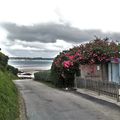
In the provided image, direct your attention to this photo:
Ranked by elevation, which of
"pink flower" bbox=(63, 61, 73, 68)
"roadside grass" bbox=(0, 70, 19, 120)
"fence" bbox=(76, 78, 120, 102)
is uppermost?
"pink flower" bbox=(63, 61, 73, 68)

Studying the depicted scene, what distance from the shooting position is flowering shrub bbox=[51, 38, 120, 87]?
1260 inches

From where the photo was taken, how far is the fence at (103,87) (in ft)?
65.7

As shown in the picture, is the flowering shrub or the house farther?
the house

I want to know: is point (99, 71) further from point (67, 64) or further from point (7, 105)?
point (7, 105)

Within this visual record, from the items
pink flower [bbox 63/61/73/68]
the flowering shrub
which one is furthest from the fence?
pink flower [bbox 63/61/73/68]

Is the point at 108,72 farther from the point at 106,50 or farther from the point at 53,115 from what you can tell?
the point at 53,115

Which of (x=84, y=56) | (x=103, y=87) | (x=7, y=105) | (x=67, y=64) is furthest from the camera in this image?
(x=67, y=64)

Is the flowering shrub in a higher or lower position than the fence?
higher

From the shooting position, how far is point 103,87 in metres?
22.5

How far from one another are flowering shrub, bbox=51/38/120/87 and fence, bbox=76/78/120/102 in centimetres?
366

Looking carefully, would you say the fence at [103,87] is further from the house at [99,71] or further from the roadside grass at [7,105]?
the roadside grass at [7,105]

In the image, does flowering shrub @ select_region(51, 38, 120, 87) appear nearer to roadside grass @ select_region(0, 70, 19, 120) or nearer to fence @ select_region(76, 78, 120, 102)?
fence @ select_region(76, 78, 120, 102)

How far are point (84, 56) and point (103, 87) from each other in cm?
997

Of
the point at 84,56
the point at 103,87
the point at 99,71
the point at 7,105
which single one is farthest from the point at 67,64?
the point at 7,105
